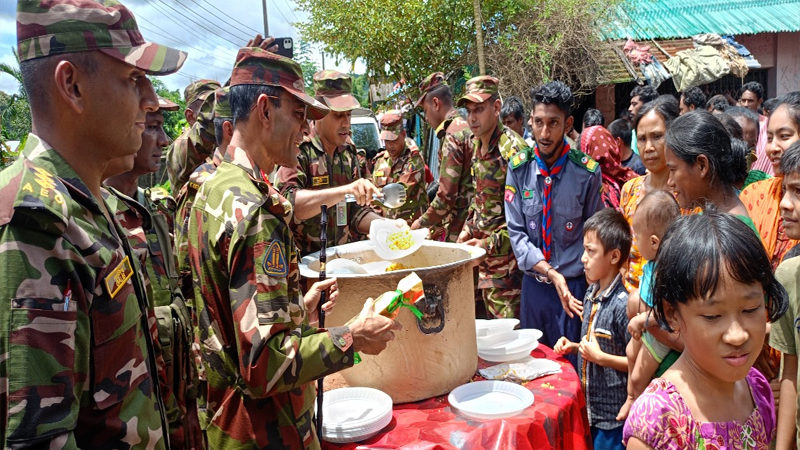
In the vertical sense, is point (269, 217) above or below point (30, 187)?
below

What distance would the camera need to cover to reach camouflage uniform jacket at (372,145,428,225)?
6781 mm

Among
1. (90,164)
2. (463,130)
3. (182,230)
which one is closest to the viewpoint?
(90,164)

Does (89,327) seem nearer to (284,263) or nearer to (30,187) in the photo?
(30,187)

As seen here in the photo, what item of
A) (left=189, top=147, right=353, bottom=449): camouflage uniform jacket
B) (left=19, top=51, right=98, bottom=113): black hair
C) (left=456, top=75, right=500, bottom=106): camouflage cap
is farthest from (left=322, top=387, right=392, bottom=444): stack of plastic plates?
(left=456, top=75, right=500, bottom=106): camouflage cap

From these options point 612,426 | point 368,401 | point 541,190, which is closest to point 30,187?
point 368,401

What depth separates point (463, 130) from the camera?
5531 millimetres

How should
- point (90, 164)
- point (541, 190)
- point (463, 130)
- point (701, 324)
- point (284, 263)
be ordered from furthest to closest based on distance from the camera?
point (463, 130) → point (541, 190) → point (284, 263) → point (701, 324) → point (90, 164)

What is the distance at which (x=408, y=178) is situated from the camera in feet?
22.5

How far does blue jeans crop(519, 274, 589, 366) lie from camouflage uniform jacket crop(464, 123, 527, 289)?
53 centimetres

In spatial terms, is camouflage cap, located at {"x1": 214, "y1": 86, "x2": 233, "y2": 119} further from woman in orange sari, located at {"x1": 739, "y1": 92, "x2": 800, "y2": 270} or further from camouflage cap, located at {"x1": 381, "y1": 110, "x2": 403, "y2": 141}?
camouflage cap, located at {"x1": 381, "y1": 110, "x2": 403, "y2": 141}

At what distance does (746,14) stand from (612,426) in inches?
533

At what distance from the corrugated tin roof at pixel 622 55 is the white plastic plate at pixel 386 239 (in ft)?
31.8

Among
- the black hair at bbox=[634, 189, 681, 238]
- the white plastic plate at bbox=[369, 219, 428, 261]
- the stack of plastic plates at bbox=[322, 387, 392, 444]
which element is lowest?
the stack of plastic plates at bbox=[322, 387, 392, 444]

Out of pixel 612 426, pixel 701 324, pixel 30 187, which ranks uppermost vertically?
pixel 30 187
